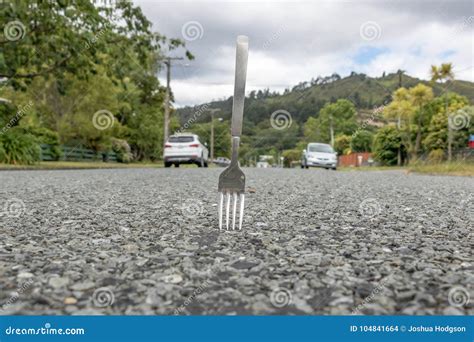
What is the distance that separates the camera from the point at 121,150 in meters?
28.4

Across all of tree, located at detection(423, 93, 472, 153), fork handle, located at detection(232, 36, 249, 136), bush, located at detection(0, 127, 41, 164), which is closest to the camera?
fork handle, located at detection(232, 36, 249, 136)

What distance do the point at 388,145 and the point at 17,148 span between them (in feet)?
89.7

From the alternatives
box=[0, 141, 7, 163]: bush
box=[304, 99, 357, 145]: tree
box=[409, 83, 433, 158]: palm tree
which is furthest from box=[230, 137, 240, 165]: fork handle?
box=[304, 99, 357, 145]: tree

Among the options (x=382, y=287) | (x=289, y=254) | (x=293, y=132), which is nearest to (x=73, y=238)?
(x=289, y=254)

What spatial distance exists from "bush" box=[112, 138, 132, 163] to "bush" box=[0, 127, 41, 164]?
1252cm

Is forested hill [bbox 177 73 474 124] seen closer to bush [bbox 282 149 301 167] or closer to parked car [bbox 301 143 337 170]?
bush [bbox 282 149 301 167]

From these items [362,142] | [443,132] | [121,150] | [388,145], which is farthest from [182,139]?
[362,142]

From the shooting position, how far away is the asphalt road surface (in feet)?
4.85

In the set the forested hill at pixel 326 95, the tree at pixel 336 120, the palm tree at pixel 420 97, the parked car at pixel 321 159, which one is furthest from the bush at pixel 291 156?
the parked car at pixel 321 159

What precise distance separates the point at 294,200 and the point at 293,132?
3079 inches

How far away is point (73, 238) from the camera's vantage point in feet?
8.46

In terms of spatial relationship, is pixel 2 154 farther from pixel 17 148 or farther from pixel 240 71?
pixel 240 71

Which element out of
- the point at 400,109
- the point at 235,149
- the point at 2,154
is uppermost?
the point at 400,109

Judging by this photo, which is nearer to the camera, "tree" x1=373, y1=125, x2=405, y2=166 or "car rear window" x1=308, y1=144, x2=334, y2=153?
"car rear window" x1=308, y1=144, x2=334, y2=153
